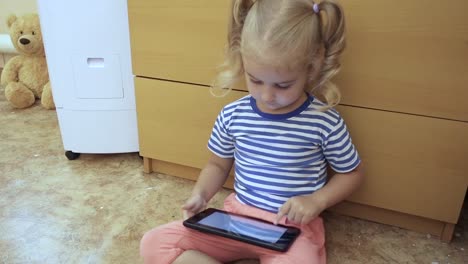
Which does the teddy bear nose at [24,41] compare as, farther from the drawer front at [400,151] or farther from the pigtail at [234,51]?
the pigtail at [234,51]

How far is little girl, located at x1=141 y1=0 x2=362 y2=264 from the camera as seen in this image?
584 millimetres

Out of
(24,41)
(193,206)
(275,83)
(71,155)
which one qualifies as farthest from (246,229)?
(24,41)

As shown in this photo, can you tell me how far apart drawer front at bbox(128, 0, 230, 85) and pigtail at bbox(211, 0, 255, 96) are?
0.12 feet

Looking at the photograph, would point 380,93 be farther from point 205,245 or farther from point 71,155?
point 71,155

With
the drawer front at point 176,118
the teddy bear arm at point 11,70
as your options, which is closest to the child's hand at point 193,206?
the drawer front at point 176,118

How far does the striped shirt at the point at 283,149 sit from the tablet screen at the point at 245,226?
6 cm

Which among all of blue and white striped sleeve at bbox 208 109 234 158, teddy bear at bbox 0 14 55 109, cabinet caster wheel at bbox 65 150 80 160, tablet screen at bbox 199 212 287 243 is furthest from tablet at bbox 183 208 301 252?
teddy bear at bbox 0 14 55 109

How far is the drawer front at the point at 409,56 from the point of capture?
24.7 inches

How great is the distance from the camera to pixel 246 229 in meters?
0.63

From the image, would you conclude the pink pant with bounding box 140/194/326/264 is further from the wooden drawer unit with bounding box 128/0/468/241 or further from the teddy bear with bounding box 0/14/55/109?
the teddy bear with bounding box 0/14/55/109

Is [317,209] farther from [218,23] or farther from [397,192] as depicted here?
[218,23]

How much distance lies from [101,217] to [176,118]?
262mm

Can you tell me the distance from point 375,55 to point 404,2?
93 mm

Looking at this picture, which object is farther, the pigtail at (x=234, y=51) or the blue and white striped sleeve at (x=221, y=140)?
the blue and white striped sleeve at (x=221, y=140)
